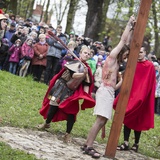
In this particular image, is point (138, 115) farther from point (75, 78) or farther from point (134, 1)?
point (134, 1)

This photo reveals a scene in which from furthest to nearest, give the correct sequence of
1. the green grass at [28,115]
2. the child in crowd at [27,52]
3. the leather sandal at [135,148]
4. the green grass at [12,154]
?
1. the child in crowd at [27,52]
2. the leather sandal at [135,148]
3. the green grass at [28,115]
4. the green grass at [12,154]

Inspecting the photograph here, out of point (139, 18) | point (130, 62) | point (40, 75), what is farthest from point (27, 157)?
point (40, 75)

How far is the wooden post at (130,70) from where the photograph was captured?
26.6 ft

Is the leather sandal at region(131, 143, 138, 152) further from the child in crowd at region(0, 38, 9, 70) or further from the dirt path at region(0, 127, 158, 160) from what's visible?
the child in crowd at region(0, 38, 9, 70)

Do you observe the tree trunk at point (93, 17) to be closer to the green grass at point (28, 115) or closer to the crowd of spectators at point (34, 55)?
the crowd of spectators at point (34, 55)

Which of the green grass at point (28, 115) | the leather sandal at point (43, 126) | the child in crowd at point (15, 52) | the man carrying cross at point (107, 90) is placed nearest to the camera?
the man carrying cross at point (107, 90)

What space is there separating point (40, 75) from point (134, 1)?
625 inches

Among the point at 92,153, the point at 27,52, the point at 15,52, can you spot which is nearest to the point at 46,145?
the point at 92,153

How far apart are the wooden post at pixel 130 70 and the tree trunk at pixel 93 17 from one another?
52.1ft

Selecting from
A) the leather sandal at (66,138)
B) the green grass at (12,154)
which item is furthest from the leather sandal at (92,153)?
the green grass at (12,154)

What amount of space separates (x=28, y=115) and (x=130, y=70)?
3.24 metres

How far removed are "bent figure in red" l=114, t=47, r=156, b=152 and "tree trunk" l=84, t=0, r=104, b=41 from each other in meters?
15.0

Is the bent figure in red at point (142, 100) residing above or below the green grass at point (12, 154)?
above

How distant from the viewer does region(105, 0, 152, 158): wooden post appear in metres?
8.11
